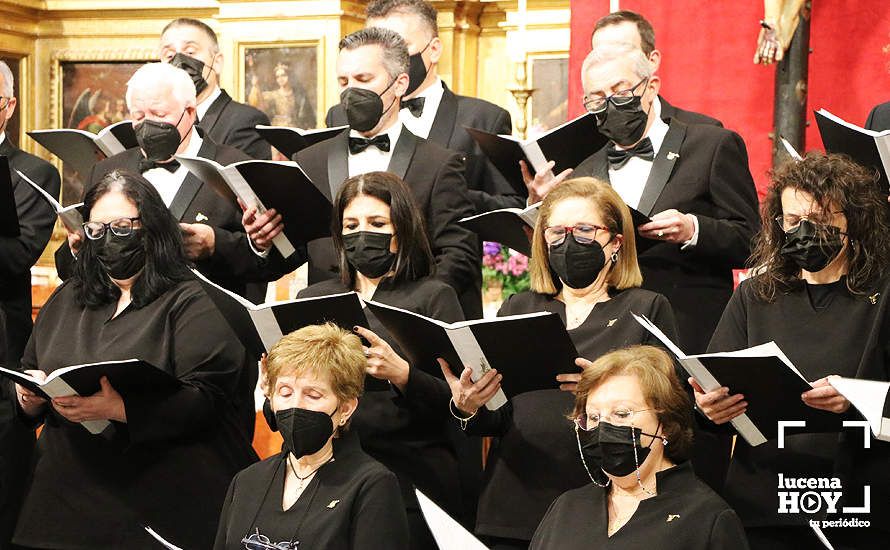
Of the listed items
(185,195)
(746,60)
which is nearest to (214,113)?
(185,195)

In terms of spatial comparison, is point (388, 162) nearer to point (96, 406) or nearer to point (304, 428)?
point (96, 406)

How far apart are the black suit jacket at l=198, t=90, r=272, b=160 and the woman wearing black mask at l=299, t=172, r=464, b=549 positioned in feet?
5.38

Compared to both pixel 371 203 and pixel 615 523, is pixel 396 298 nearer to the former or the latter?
pixel 371 203

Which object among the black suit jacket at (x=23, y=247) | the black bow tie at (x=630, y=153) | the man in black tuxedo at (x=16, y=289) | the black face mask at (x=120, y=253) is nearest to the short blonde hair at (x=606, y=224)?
the black bow tie at (x=630, y=153)

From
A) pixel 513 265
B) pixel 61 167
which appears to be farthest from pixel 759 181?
pixel 61 167

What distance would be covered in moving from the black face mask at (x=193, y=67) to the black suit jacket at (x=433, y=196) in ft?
3.69

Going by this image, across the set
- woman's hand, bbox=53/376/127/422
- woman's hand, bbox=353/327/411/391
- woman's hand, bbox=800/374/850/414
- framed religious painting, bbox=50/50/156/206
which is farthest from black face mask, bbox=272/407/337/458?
framed religious painting, bbox=50/50/156/206

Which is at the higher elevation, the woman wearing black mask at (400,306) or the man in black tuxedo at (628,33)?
the man in black tuxedo at (628,33)

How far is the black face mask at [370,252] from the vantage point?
13.6ft

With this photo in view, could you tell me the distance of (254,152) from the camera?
227 inches

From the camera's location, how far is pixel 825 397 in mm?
3359

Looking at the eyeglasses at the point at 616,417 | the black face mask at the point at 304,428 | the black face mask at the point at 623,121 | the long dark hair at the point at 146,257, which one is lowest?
the black face mask at the point at 304,428

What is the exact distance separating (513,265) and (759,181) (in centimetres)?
131

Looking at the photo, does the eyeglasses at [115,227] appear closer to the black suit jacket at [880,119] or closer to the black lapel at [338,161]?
the black lapel at [338,161]
